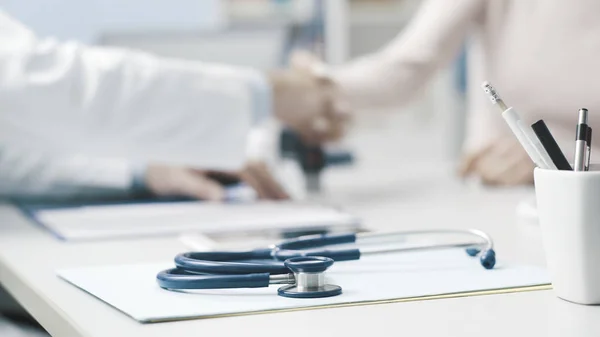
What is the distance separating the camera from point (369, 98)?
3.69 feet

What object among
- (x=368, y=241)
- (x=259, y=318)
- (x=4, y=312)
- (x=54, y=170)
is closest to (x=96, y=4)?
(x=54, y=170)

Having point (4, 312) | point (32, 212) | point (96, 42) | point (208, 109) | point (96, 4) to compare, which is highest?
point (96, 4)

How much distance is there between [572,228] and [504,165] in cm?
73

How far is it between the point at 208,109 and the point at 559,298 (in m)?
0.59

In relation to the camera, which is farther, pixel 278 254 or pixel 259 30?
pixel 259 30

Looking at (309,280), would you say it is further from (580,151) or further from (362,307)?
(580,151)

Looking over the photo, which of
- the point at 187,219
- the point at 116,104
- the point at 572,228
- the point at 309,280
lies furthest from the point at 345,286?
the point at 116,104

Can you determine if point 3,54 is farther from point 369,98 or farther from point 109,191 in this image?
point 369,98

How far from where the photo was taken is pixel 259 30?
4.03 feet

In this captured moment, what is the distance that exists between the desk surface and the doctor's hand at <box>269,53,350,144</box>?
0.12 meters

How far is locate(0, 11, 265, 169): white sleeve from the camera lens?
0.91 metres

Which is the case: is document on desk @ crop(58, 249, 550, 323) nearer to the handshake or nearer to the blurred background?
the handshake

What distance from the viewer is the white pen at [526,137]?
17.8 inches

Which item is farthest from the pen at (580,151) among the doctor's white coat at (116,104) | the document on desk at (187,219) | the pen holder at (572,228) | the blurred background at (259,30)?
the blurred background at (259,30)
